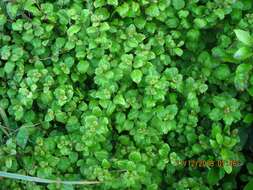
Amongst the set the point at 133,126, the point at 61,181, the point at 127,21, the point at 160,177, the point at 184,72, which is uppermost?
the point at 127,21

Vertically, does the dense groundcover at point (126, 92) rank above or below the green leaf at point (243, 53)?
below

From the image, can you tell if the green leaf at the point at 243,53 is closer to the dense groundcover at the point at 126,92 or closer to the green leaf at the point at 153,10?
the dense groundcover at the point at 126,92

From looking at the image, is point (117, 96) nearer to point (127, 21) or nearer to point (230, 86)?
point (127, 21)

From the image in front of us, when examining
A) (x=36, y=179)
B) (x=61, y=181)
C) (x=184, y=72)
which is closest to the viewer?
(x=36, y=179)

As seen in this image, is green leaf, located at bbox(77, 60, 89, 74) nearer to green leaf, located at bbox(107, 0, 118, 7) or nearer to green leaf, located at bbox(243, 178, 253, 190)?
green leaf, located at bbox(107, 0, 118, 7)

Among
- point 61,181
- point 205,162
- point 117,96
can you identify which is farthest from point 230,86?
point 61,181

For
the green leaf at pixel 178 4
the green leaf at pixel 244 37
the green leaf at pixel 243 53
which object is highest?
the green leaf at pixel 178 4

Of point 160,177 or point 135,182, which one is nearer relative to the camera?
point 135,182

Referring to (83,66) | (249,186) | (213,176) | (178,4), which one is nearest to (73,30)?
(83,66)

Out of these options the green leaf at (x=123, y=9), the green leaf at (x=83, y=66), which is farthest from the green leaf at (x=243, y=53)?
the green leaf at (x=83, y=66)
